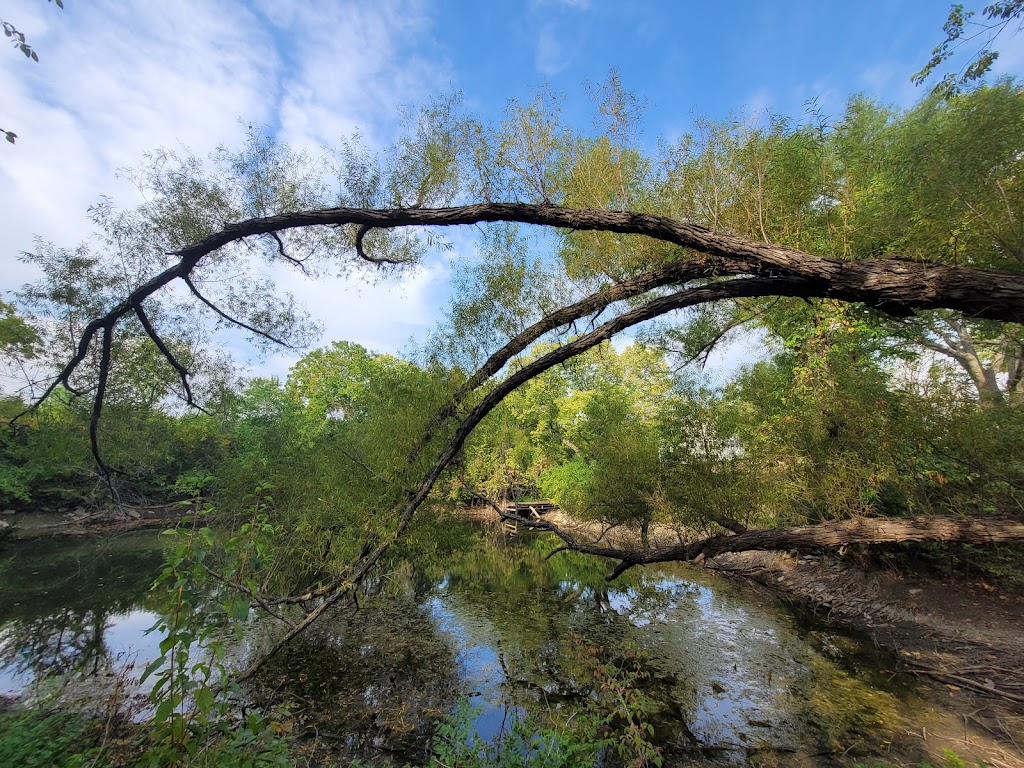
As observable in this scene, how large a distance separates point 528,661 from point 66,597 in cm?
1222

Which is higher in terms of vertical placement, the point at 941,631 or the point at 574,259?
the point at 574,259

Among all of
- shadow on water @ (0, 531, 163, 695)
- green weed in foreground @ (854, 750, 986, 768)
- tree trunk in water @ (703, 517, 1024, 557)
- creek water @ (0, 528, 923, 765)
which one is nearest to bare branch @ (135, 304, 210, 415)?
shadow on water @ (0, 531, 163, 695)

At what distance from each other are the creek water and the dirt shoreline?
54cm

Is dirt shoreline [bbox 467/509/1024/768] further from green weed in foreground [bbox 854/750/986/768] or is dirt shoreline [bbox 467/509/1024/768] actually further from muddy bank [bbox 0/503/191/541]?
muddy bank [bbox 0/503/191/541]

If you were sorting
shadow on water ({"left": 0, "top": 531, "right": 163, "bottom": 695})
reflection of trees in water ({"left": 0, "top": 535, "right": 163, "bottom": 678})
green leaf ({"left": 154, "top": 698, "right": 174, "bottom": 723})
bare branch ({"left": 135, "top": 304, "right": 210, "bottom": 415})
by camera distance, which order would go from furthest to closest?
1. reflection of trees in water ({"left": 0, "top": 535, "right": 163, "bottom": 678})
2. shadow on water ({"left": 0, "top": 531, "right": 163, "bottom": 695})
3. bare branch ({"left": 135, "top": 304, "right": 210, "bottom": 415})
4. green leaf ({"left": 154, "top": 698, "right": 174, "bottom": 723})

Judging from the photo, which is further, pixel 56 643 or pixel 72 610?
pixel 72 610

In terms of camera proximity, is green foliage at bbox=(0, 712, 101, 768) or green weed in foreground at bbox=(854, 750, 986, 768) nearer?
green foliage at bbox=(0, 712, 101, 768)

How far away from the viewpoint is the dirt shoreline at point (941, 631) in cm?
547

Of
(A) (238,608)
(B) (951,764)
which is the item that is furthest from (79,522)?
(B) (951,764)

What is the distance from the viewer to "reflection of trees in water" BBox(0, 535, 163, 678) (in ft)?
26.4

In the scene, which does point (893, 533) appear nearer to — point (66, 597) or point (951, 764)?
point (951, 764)

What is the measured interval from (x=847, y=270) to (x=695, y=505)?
6661mm

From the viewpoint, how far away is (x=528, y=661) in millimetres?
7805

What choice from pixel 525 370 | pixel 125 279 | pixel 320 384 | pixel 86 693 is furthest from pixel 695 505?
pixel 320 384
